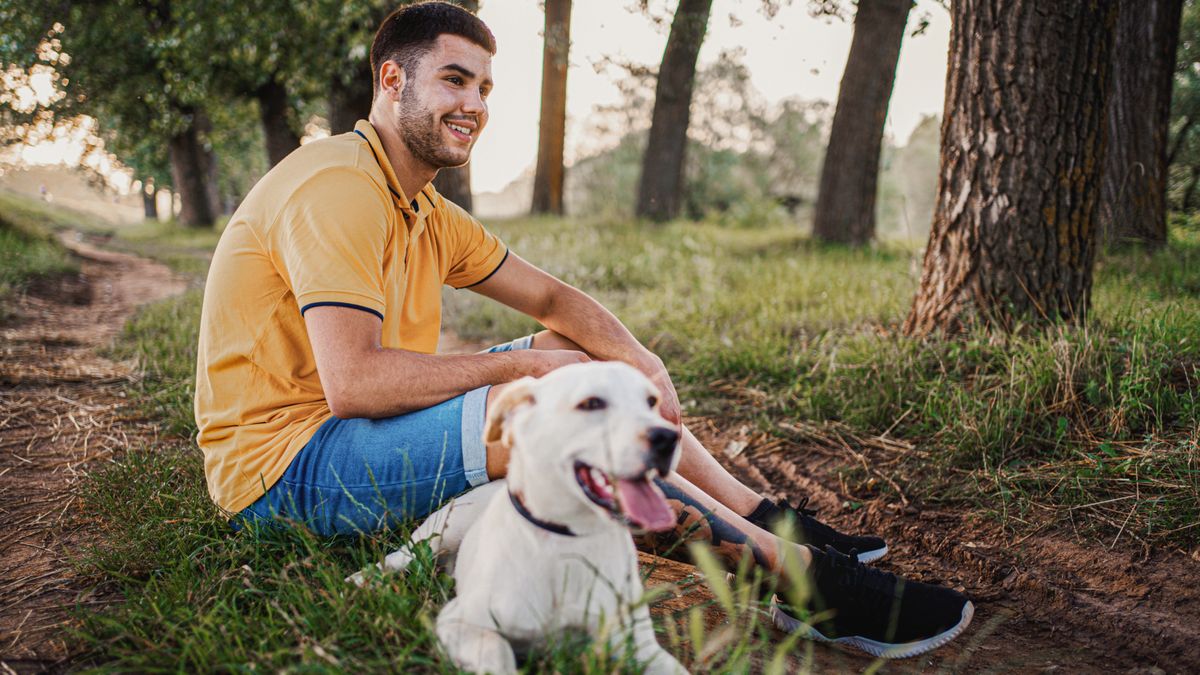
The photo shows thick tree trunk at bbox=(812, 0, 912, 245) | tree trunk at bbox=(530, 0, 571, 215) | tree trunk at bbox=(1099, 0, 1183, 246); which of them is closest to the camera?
tree trunk at bbox=(1099, 0, 1183, 246)

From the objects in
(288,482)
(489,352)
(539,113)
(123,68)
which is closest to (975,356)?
(489,352)

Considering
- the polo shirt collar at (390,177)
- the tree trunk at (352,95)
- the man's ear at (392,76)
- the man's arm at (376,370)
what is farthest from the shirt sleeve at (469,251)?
the tree trunk at (352,95)

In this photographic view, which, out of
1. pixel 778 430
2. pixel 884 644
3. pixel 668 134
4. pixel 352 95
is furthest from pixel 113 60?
pixel 884 644

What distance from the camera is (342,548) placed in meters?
2.29

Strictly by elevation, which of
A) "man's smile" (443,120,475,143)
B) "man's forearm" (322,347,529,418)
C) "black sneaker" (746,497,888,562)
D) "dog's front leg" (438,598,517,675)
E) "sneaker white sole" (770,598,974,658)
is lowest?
"sneaker white sole" (770,598,974,658)

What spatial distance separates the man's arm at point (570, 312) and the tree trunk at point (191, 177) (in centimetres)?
1770

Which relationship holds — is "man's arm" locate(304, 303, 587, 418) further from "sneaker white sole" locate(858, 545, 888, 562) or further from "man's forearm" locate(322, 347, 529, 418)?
"sneaker white sole" locate(858, 545, 888, 562)

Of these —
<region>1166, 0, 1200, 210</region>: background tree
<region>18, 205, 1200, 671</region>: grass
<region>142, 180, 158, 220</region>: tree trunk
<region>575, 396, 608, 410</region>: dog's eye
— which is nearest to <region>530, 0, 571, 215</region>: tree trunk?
<region>18, 205, 1200, 671</region>: grass

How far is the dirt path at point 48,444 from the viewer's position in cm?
211

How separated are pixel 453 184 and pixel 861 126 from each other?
4.90 metres

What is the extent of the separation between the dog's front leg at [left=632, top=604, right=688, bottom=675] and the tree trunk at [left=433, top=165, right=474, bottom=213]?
671 cm

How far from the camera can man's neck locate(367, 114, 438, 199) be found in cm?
268

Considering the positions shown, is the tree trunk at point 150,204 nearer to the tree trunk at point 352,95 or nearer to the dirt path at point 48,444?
the tree trunk at point 352,95

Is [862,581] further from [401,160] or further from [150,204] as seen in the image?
[150,204]
